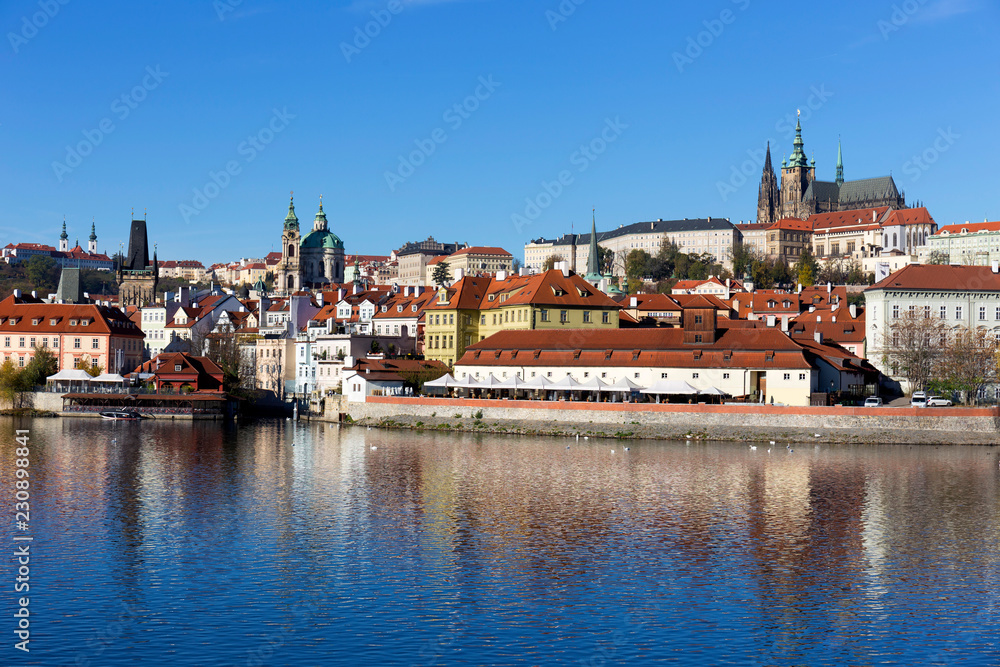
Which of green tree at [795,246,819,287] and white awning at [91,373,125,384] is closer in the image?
white awning at [91,373,125,384]

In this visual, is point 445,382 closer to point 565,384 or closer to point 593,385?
point 565,384

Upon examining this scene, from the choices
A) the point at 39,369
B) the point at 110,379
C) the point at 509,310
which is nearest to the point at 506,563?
the point at 509,310

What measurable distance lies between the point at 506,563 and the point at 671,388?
129 feet

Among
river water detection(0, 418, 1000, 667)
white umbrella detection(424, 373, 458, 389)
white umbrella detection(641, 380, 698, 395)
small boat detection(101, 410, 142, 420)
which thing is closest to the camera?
river water detection(0, 418, 1000, 667)

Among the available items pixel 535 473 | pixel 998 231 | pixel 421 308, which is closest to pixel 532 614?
pixel 535 473

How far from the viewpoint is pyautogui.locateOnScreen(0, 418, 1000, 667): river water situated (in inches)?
869

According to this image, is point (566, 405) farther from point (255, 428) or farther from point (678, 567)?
point (678, 567)

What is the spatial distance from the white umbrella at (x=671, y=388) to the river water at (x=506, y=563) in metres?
16.2

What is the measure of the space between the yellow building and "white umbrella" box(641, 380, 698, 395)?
15727 millimetres

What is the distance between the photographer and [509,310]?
84062 millimetres

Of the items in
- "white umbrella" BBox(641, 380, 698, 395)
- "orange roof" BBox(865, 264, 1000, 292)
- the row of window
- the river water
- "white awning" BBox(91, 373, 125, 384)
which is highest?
"orange roof" BBox(865, 264, 1000, 292)

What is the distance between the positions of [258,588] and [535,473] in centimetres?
2188

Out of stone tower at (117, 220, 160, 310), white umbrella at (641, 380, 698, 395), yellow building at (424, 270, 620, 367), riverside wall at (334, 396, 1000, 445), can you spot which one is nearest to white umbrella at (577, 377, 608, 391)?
white umbrella at (641, 380, 698, 395)

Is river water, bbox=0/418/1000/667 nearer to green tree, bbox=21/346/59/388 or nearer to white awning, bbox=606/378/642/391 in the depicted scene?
white awning, bbox=606/378/642/391
